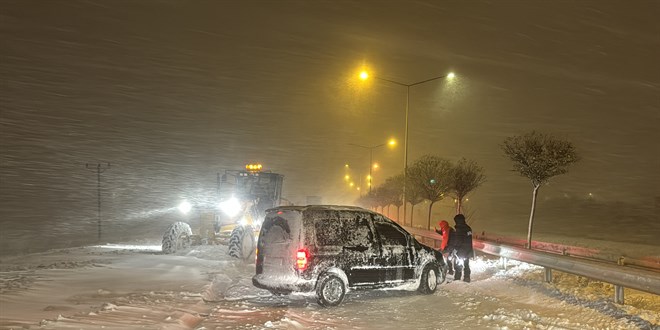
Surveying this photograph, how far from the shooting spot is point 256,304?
34.1 feet

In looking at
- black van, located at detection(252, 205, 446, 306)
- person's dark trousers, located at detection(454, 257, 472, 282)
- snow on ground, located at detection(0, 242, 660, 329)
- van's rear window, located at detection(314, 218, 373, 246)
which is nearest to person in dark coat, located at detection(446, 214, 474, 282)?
person's dark trousers, located at detection(454, 257, 472, 282)

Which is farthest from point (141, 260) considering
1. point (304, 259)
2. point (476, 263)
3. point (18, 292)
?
point (476, 263)

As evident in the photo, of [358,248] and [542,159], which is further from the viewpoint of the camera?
[542,159]

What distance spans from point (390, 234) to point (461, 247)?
294cm

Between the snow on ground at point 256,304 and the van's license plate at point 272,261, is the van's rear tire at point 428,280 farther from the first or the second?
the van's license plate at point 272,261

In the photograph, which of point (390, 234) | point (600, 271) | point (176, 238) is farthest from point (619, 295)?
point (176, 238)

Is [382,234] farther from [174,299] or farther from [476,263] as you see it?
[476,263]

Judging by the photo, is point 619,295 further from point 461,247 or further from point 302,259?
point 302,259

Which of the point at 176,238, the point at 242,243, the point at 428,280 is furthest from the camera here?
the point at 176,238

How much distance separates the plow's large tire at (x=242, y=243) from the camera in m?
17.3

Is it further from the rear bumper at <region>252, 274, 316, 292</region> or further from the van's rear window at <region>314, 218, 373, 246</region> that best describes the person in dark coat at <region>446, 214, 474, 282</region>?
the rear bumper at <region>252, 274, 316, 292</region>

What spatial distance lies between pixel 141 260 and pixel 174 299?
6.34 m

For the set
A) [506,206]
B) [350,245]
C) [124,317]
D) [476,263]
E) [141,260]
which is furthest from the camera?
[506,206]

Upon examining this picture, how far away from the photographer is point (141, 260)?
1614cm
